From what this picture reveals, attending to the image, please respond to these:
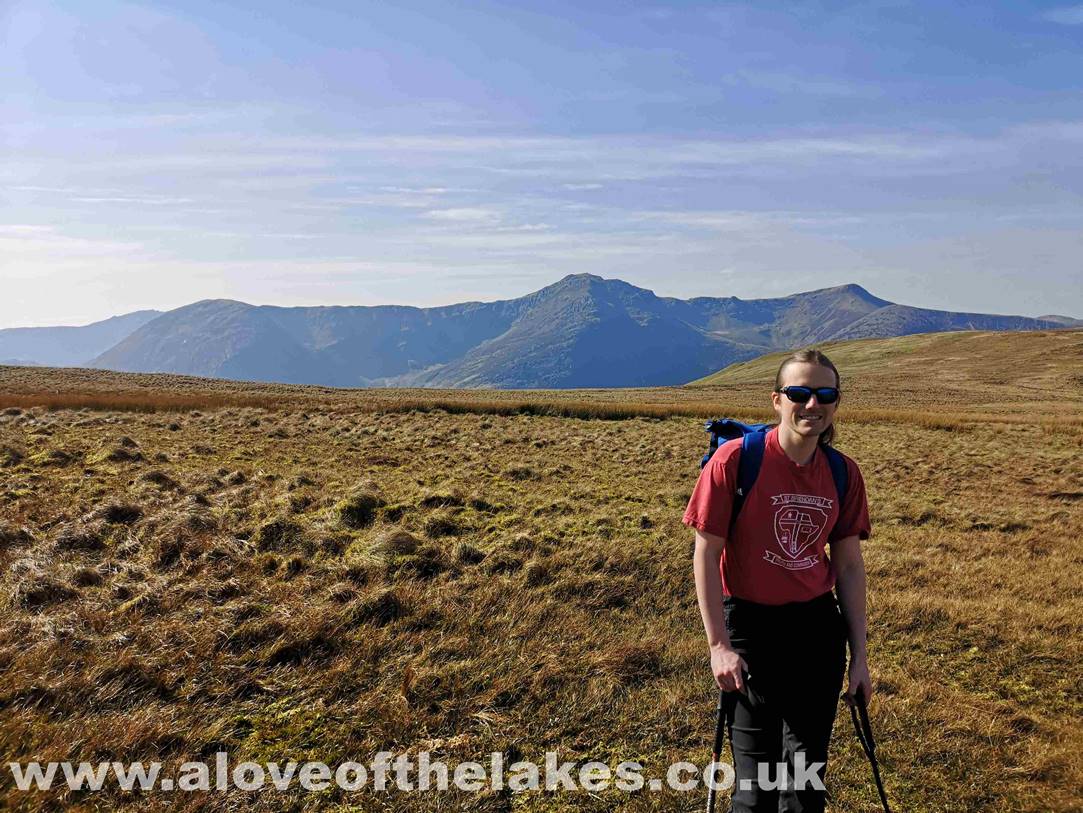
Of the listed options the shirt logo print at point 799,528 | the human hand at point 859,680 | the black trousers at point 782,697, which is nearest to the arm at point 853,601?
the human hand at point 859,680

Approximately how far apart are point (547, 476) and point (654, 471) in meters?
3.63

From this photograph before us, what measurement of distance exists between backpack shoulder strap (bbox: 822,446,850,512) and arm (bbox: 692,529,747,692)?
0.82 metres

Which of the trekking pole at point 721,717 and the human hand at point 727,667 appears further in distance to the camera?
the trekking pole at point 721,717

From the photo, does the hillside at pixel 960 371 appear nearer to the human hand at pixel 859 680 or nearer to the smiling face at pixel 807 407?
the human hand at pixel 859 680

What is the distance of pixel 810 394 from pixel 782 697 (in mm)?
1706

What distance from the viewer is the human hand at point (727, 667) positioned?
126 inches

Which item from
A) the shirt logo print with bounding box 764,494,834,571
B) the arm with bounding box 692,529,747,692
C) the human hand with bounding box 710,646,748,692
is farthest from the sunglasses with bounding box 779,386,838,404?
the human hand with bounding box 710,646,748,692

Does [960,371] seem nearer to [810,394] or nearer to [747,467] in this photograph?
[810,394]

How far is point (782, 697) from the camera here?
130 inches

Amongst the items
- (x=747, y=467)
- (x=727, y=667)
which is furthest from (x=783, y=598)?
(x=747, y=467)

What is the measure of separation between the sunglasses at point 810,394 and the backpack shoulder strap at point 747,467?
0.31m

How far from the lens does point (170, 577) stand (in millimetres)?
6930

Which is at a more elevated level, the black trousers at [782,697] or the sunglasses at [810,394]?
the sunglasses at [810,394]

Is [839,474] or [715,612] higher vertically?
[839,474]
